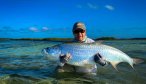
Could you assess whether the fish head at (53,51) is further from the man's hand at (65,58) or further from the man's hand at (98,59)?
the man's hand at (98,59)

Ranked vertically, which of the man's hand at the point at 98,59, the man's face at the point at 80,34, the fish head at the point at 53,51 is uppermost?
the man's face at the point at 80,34

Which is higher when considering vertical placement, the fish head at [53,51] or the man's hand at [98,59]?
the fish head at [53,51]

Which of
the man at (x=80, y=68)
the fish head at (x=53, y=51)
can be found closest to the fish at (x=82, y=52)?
the fish head at (x=53, y=51)

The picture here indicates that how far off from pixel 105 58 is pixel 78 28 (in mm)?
1494

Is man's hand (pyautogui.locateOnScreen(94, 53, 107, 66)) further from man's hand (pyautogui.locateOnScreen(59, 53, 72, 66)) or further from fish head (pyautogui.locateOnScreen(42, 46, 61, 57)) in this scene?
fish head (pyautogui.locateOnScreen(42, 46, 61, 57))

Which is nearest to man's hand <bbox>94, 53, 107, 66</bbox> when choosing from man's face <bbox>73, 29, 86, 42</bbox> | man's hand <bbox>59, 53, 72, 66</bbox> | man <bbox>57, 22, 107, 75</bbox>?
man <bbox>57, 22, 107, 75</bbox>

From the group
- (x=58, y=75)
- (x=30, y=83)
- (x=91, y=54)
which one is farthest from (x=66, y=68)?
(x=91, y=54)

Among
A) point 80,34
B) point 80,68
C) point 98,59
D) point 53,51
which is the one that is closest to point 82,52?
point 98,59

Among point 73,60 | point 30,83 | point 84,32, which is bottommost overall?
point 30,83

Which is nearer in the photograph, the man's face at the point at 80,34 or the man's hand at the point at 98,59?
the man's hand at the point at 98,59

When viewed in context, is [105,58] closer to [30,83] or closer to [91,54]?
[91,54]

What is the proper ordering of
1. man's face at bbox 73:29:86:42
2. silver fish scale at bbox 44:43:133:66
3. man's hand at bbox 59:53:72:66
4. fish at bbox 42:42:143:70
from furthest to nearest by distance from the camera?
man's face at bbox 73:29:86:42 → silver fish scale at bbox 44:43:133:66 → fish at bbox 42:42:143:70 → man's hand at bbox 59:53:72:66

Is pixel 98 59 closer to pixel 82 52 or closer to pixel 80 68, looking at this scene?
pixel 82 52

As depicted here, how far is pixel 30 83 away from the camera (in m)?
8.91
